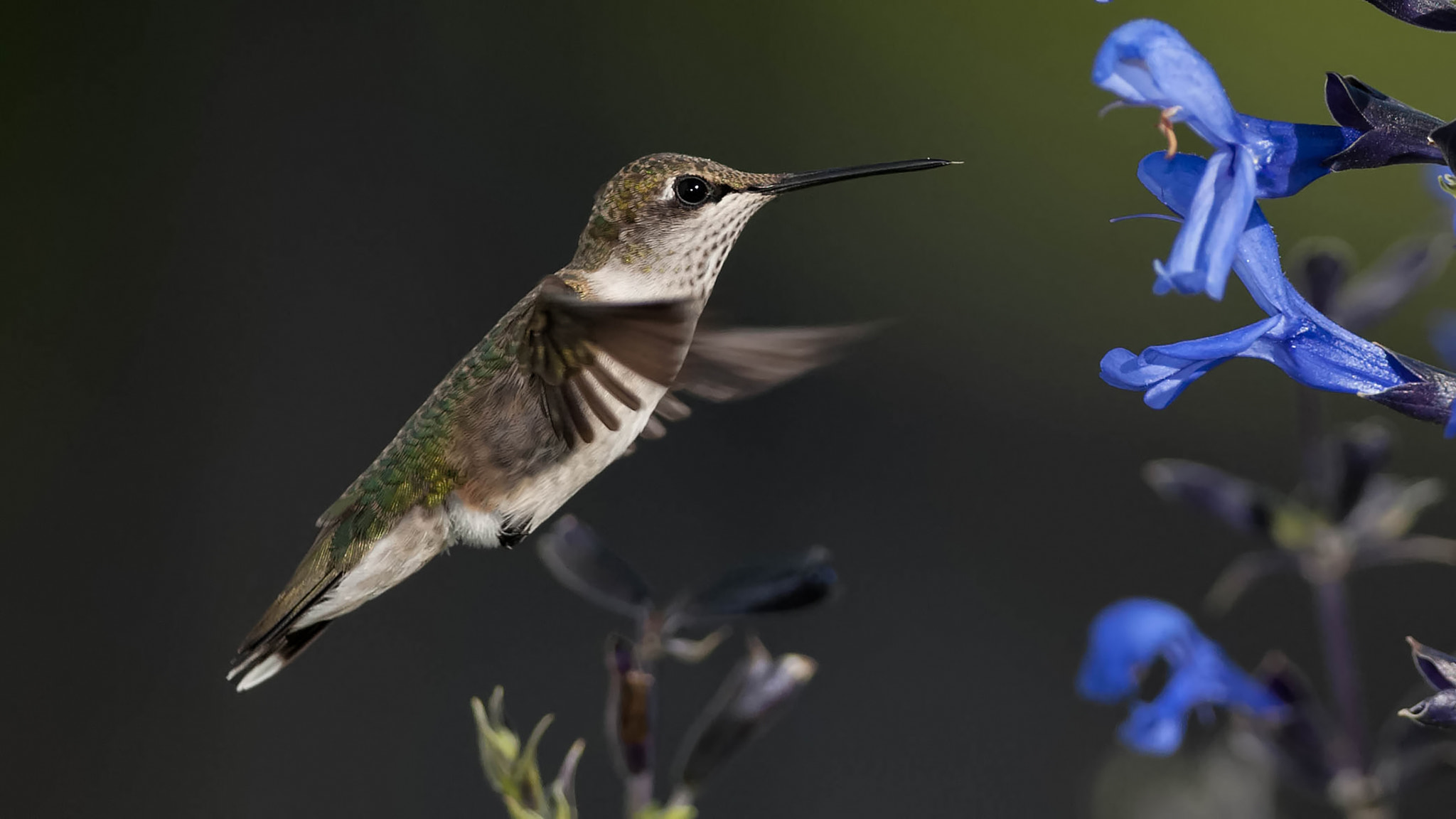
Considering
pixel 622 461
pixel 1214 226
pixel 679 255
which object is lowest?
pixel 622 461

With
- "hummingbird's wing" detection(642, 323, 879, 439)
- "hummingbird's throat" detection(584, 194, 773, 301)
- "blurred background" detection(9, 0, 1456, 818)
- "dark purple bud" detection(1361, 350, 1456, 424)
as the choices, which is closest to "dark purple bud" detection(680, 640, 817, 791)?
"hummingbird's wing" detection(642, 323, 879, 439)

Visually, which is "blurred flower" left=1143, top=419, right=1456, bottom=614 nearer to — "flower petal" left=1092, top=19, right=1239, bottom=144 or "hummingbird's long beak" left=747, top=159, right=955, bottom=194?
"hummingbird's long beak" left=747, top=159, right=955, bottom=194

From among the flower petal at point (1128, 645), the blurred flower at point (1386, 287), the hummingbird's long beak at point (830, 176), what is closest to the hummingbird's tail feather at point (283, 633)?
the hummingbird's long beak at point (830, 176)

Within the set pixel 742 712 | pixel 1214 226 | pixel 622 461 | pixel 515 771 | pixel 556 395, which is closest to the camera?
pixel 1214 226

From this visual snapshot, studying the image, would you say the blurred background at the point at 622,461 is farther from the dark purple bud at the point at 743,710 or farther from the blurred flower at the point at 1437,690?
the blurred flower at the point at 1437,690

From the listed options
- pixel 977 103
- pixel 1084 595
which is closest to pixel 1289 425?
pixel 1084 595

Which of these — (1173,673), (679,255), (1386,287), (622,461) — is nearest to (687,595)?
(679,255)

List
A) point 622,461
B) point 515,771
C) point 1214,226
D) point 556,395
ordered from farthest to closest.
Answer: point 622,461, point 556,395, point 515,771, point 1214,226

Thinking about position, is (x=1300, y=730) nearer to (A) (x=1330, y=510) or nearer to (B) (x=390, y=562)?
(A) (x=1330, y=510)
